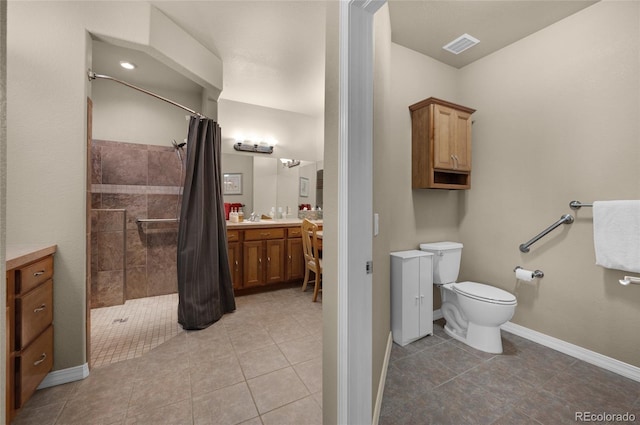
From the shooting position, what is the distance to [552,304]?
2.10 m

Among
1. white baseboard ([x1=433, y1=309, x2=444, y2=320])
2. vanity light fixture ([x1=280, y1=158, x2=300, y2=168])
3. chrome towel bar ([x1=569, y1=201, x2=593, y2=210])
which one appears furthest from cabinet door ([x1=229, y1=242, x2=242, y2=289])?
chrome towel bar ([x1=569, y1=201, x2=593, y2=210])

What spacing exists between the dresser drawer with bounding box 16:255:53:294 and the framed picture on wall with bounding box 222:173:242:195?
2.17 meters

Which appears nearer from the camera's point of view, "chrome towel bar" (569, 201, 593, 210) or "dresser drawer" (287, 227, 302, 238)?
"chrome towel bar" (569, 201, 593, 210)

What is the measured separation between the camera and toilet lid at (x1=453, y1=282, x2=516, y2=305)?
6.38 ft

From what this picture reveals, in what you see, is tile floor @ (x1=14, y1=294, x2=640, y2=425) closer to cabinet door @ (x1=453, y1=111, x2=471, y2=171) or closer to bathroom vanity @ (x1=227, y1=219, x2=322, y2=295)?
bathroom vanity @ (x1=227, y1=219, x2=322, y2=295)

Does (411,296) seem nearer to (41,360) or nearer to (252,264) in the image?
(252,264)

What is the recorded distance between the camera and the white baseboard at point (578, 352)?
174cm

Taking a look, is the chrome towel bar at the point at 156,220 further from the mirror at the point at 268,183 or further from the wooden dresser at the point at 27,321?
the wooden dresser at the point at 27,321

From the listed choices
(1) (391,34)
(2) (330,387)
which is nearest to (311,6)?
(1) (391,34)

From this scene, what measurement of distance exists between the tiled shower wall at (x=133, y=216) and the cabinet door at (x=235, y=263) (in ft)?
2.56

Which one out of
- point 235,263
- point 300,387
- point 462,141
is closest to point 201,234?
point 235,263

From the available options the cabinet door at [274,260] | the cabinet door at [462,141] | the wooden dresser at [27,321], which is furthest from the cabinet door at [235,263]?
the cabinet door at [462,141]

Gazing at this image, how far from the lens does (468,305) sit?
6.76 feet

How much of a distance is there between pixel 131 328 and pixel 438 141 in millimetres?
3226
